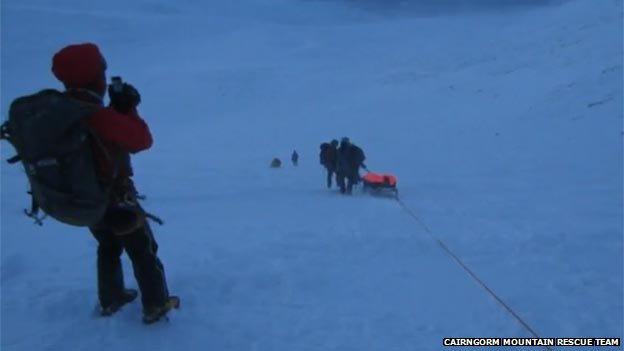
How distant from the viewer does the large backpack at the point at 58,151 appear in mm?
2943

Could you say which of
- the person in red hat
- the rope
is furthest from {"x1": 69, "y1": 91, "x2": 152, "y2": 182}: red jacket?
the rope

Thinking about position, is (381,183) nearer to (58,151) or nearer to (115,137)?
(115,137)

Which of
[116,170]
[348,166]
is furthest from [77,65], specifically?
[348,166]

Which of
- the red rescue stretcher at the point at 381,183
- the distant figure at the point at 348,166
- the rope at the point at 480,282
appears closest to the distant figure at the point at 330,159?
the distant figure at the point at 348,166

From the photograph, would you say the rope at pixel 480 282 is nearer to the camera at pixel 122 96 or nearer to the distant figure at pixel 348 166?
the camera at pixel 122 96

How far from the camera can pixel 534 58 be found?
109 feet

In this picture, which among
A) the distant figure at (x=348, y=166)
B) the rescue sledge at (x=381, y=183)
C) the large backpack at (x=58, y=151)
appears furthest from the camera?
the distant figure at (x=348, y=166)

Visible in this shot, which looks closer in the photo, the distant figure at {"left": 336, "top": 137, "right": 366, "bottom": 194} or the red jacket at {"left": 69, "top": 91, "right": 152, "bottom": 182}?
the red jacket at {"left": 69, "top": 91, "right": 152, "bottom": 182}

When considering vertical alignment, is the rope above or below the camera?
below

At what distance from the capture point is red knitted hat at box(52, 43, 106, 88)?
316cm

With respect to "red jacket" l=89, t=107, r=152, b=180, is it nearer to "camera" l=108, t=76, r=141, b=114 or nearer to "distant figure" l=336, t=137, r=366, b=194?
"camera" l=108, t=76, r=141, b=114

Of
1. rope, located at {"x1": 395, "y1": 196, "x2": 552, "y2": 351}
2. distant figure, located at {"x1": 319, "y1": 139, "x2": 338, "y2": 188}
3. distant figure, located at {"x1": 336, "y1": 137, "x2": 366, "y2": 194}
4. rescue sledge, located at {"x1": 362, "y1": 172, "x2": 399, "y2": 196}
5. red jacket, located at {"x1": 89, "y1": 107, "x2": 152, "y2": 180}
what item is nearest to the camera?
red jacket, located at {"x1": 89, "y1": 107, "x2": 152, "y2": 180}

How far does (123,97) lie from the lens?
10.5ft

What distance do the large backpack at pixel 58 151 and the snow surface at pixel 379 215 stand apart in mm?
1026
